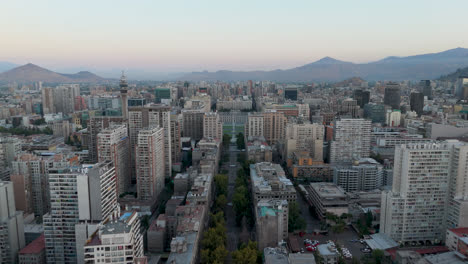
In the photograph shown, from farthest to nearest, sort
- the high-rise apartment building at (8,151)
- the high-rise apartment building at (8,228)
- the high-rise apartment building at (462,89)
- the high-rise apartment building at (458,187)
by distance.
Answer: the high-rise apartment building at (462,89) → the high-rise apartment building at (8,151) → the high-rise apartment building at (458,187) → the high-rise apartment building at (8,228)

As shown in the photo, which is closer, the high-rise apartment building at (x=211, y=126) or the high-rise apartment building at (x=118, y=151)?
the high-rise apartment building at (x=118, y=151)

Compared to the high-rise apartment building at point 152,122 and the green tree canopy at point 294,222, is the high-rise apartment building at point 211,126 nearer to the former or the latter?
the high-rise apartment building at point 152,122

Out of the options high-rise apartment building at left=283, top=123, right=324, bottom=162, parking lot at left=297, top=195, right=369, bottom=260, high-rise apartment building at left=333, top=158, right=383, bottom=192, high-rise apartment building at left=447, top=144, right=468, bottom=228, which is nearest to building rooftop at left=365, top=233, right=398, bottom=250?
parking lot at left=297, top=195, right=369, bottom=260

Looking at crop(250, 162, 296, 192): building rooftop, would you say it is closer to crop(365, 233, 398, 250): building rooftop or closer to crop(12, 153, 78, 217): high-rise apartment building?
crop(365, 233, 398, 250): building rooftop

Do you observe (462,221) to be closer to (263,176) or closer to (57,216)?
(263,176)

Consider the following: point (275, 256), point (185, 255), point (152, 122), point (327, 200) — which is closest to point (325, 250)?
point (275, 256)

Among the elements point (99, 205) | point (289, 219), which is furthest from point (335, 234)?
point (99, 205)

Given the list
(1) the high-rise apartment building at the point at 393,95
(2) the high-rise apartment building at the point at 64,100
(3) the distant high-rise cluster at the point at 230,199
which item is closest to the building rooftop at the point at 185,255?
(3) the distant high-rise cluster at the point at 230,199

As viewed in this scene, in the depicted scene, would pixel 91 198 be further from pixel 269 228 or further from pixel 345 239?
pixel 345 239
